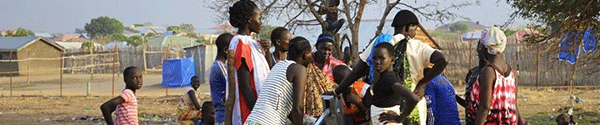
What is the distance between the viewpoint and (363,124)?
4.98 meters

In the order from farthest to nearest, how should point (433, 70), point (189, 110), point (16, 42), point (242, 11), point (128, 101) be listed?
point (16, 42), point (189, 110), point (128, 101), point (242, 11), point (433, 70)

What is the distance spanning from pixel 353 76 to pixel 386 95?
0.39 meters

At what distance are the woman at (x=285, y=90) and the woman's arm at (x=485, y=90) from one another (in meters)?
1.00

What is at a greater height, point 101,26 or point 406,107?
point 101,26

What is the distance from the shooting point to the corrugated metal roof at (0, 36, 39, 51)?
4084 cm

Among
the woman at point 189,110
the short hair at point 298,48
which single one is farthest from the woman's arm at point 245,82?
the woman at point 189,110

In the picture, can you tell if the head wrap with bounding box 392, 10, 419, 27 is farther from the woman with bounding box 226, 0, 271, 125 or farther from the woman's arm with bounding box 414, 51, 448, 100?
the woman with bounding box 226, 0, 271, 125

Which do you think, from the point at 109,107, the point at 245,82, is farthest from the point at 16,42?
the point at 245,82

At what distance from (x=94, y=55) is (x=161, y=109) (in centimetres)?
2635

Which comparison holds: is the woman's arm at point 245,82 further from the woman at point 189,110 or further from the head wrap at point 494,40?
the woman at point 189,110

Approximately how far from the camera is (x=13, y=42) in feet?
139

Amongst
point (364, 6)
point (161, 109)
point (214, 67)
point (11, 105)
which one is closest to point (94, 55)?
point (11, 105)

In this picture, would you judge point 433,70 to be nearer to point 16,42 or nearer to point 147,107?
point 147,107

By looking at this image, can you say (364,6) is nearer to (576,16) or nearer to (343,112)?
(576,16)
